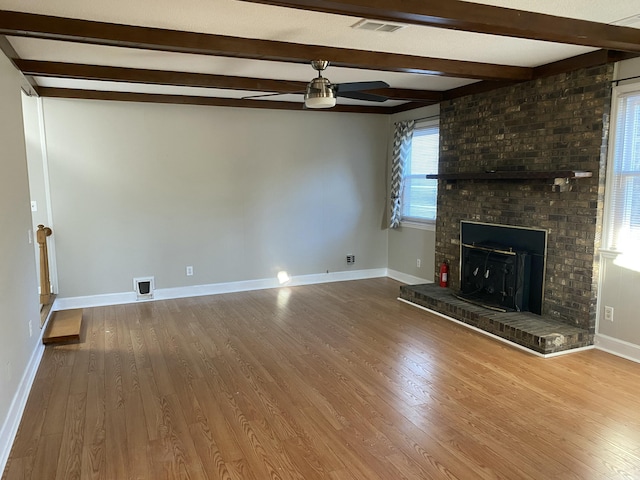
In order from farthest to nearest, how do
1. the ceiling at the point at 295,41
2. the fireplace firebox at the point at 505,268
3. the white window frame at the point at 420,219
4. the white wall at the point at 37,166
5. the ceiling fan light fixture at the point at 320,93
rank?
the white window frame at the point at 420,219 → the white wall at the point at 37,166 → the fireplace firebox at the point at 505,268 → the ceiling fan light fixture at the point at 320,93 → the ceiling at the point at 295,41

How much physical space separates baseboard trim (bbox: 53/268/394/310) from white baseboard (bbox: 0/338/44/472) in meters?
1.66

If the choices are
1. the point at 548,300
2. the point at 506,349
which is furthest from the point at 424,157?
the point at 506,349

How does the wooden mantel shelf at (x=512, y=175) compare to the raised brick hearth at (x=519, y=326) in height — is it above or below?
above

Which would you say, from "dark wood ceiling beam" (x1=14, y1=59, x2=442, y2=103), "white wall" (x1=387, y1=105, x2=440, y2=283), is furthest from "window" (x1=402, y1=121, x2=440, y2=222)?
"dark wood ceiling beam" (x1=14, y1=59, x2=442, y2=103)

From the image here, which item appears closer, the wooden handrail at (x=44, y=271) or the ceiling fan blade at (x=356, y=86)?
the ceiling fan blade at (x=356, y=86)

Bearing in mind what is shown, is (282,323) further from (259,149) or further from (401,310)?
(259,149)

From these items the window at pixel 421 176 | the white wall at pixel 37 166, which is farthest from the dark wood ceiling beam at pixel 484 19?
the white wall at pixel 37 166

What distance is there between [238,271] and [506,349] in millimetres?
3532

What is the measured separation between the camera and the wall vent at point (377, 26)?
9.71ft

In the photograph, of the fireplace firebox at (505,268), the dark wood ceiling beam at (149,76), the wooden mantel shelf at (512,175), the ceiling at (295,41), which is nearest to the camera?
the ceiling at (295,41)

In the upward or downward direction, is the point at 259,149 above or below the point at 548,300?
above

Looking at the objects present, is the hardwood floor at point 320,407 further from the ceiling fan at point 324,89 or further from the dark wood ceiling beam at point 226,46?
the dark wood ceiling beam at point 226,46

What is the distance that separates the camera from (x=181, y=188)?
5.71 metres

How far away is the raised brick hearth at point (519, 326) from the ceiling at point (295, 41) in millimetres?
2266
